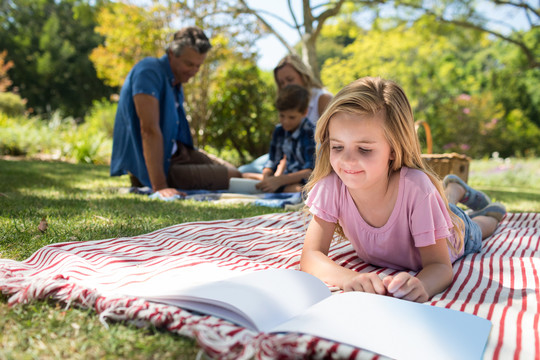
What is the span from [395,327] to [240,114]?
8474mm

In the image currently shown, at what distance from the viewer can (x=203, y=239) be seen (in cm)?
254

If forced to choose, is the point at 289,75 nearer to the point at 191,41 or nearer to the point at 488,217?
the point at 191,41

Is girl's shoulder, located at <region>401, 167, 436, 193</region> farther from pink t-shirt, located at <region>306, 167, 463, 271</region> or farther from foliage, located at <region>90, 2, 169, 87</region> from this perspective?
foliage, located at <region>90, 2, 169, 87</region>

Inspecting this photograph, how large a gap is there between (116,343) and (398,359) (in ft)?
2.44

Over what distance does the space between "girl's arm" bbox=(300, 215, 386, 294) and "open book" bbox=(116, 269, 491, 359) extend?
151mm

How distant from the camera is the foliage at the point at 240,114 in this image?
30.9 ft

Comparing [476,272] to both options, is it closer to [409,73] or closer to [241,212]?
[241,212]

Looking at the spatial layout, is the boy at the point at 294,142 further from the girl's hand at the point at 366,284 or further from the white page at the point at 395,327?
the white page at the point at 395,327

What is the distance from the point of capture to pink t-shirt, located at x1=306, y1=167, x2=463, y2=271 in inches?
71.6

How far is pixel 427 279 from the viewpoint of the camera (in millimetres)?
1702

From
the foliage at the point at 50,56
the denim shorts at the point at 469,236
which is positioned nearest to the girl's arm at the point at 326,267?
the denim shorts at the point at 469,236

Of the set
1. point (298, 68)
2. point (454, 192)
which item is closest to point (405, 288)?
point (454, 192)

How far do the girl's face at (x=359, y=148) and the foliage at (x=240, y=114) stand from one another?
25.0 ft

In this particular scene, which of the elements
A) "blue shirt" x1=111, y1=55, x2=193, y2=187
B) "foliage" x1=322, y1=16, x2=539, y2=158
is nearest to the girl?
"blue shirt" x1=111, y1=55, x2=193, y2=187
